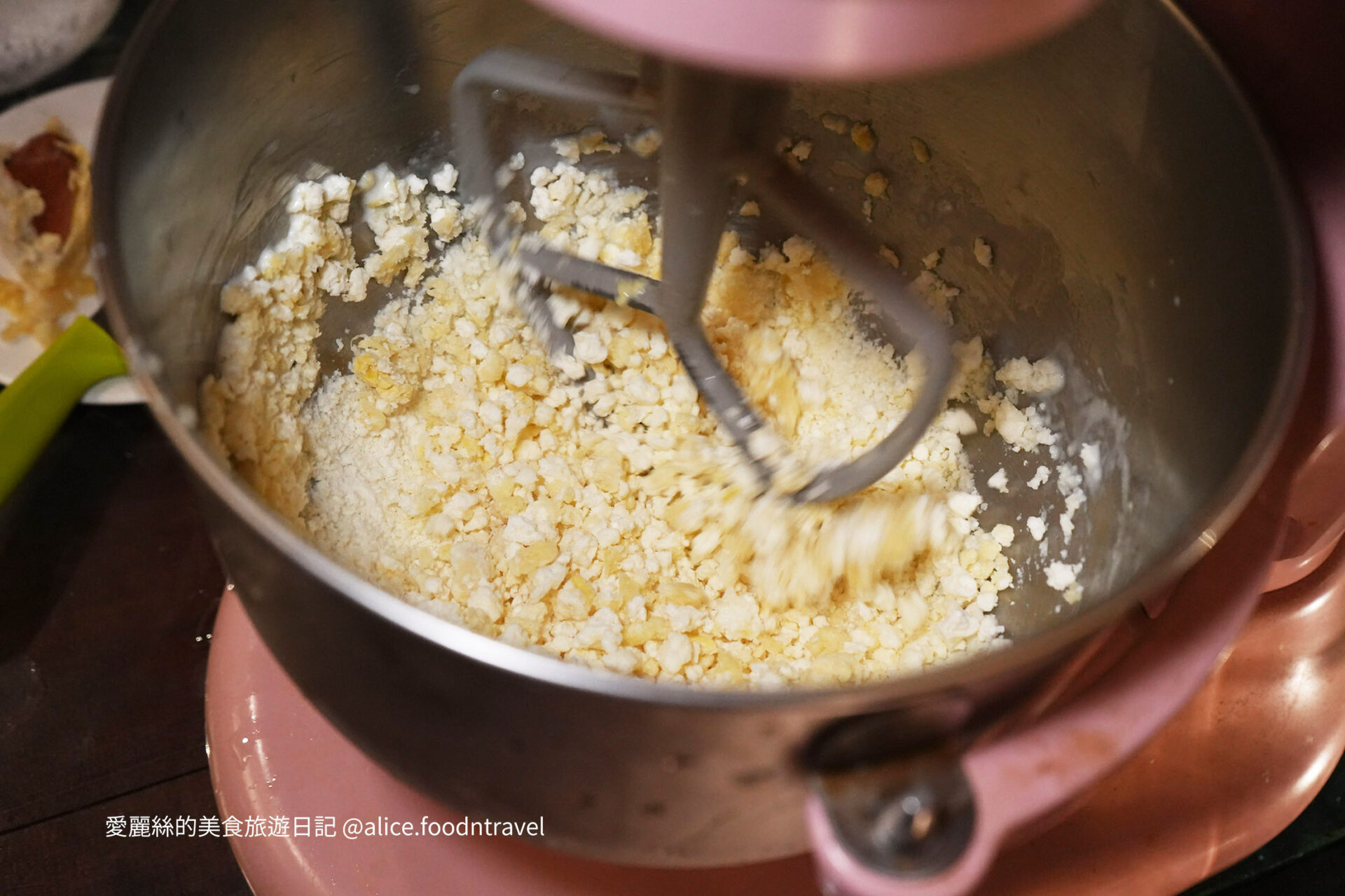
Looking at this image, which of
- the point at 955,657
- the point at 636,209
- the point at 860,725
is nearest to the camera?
the point at 860,725

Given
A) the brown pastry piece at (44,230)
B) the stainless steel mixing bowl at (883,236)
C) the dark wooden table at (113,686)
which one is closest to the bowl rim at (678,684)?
the stainless steel mixing bowl at (883,236)

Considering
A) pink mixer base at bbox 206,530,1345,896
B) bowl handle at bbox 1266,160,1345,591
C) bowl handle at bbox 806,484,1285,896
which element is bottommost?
pink mixer base at bbox 206,530,1345,896

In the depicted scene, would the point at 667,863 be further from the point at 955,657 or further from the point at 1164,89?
the point at 1164,89

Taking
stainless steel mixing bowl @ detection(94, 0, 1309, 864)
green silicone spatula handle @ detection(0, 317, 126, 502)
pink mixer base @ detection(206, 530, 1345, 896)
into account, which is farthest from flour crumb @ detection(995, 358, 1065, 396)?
green silicone spatula handle @ detection(0, 317, 126, 502)

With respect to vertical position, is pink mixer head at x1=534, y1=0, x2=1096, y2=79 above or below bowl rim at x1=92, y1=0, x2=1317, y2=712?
above

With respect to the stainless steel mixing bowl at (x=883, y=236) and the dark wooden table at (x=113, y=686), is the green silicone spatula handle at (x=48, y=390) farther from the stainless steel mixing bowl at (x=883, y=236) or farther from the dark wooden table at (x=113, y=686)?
the stainless steel mixing bowl at (x=883, y=236)

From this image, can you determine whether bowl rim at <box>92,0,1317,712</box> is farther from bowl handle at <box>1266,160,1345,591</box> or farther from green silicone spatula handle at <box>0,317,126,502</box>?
green silicone spatula handle at <box>0,317,126,502</box>

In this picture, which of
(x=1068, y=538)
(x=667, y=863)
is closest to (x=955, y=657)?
(x=1068, y=538)
